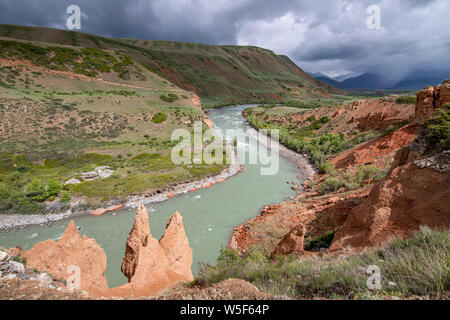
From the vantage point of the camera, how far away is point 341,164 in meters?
23.8

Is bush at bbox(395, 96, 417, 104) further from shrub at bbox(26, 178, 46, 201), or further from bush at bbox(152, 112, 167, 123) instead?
shrub at bbox(26, 178, 46, 201)

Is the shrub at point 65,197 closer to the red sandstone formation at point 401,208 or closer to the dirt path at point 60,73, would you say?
the red sandstone formation at point 401,208

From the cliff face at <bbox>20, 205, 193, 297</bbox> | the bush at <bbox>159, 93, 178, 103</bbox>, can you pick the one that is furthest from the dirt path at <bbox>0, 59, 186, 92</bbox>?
the cliff face at <bbox>20, 205, 193, 297</bbox>

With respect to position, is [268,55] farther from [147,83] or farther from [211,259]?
[211,259]

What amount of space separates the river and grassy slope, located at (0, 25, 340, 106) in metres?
76.2

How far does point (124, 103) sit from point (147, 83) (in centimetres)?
2437

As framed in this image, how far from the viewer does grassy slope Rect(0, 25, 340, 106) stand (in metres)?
97.8

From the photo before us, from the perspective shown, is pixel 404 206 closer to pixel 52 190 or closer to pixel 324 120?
pixel 52 190

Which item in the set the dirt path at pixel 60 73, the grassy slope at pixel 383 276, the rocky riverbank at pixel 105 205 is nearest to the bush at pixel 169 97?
the dirt path at pixel 60 73

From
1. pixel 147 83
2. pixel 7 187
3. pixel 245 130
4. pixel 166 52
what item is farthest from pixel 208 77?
pixel 7 187

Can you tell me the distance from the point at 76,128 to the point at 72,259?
34.2 metres

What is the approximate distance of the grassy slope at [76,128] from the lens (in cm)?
1961

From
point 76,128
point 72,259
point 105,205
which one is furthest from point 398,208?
point 76,128

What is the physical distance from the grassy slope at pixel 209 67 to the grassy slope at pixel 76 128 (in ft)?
111
